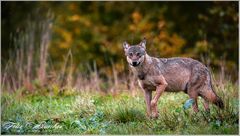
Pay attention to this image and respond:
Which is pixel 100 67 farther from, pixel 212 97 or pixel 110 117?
pixel 110 117

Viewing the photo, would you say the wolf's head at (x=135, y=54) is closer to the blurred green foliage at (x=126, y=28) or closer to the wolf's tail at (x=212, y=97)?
the wolf's tail at (x=212, y=97)

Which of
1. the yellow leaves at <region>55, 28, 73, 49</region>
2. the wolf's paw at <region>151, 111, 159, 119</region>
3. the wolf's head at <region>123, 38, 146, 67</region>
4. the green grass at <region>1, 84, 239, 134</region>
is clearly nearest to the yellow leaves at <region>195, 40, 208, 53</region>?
the yellow leaves at <region>55, 28, 73, 49</region>

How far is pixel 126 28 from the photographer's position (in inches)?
1004

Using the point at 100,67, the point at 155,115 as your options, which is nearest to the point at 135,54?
the point at 155,115

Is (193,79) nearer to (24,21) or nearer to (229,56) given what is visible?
(24,21)

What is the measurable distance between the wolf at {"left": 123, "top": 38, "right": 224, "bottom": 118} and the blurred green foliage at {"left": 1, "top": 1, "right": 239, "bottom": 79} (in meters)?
9.42

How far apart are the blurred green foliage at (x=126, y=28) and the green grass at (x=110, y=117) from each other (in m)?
8.08

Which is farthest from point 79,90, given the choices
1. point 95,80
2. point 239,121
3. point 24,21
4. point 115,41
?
point 115,41

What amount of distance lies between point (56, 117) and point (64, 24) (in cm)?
1436

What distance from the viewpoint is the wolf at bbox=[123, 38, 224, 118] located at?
1162 centimetres

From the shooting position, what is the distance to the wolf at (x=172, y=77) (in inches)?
457

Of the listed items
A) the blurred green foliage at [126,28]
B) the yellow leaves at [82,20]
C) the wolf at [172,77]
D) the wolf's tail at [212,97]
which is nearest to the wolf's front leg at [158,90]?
the wolf at [172,77]

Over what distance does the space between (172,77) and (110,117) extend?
147cm

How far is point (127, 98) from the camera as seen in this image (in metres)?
13.2
